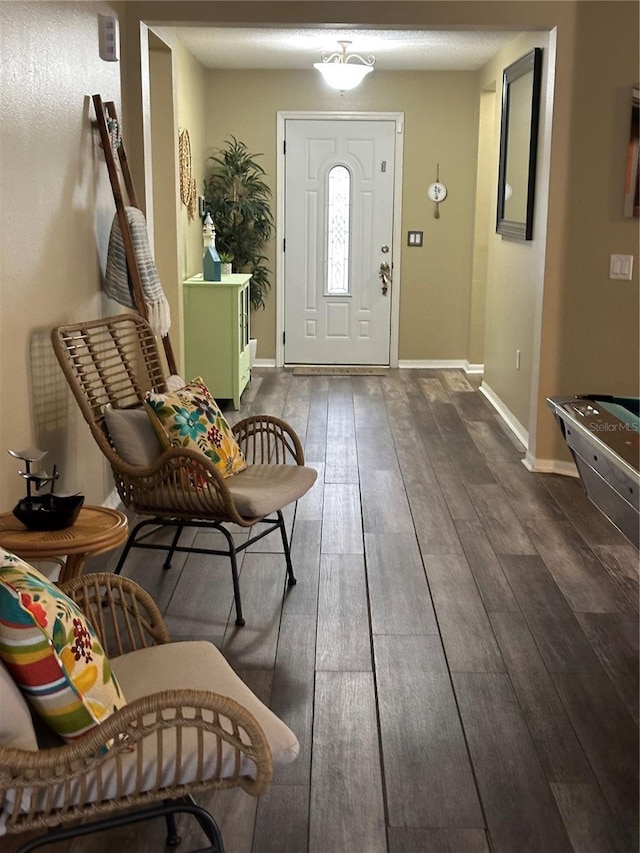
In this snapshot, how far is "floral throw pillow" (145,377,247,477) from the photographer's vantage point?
3.34 metres

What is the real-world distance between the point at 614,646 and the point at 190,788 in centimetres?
181

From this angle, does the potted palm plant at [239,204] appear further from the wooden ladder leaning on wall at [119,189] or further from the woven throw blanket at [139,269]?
the woven throw blanket at [139,269]

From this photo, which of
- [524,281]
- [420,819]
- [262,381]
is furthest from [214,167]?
[420,819]

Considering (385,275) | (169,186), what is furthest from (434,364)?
(169,186)

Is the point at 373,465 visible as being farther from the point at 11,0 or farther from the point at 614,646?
the point at 11,0

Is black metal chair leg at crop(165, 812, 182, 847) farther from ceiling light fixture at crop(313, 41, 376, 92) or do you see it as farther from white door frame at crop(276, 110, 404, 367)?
white door frame at crop(276, 110, 404, 367)

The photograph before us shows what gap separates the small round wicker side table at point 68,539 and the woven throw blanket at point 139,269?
65.9 inches

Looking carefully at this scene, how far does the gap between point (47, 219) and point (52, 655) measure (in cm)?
218

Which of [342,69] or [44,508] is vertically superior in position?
[342,69]

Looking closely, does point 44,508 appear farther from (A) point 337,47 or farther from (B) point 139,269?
(A) point 337,47

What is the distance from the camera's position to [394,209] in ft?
27.2

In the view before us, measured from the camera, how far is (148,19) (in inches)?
185

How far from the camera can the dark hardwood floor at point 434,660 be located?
2.22m

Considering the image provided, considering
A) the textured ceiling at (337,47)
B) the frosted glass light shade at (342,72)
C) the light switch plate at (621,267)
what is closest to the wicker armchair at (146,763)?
the light switch plate at (621,267)
